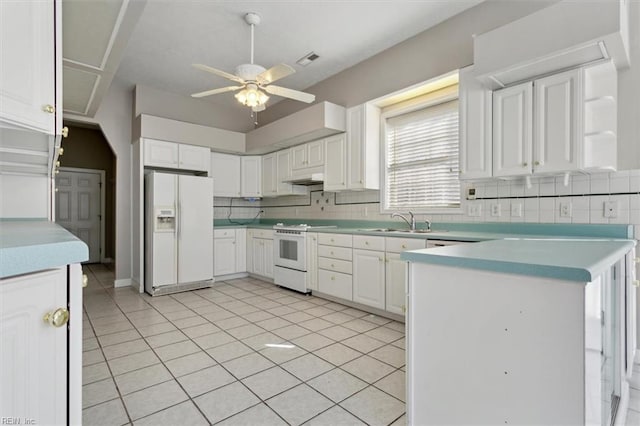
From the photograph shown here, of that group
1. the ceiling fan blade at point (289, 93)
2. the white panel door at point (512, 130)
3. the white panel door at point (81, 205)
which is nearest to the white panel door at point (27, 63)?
the ceiling fan blade at point (289, 93)

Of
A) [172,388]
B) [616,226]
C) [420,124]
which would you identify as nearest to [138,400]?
[172,388]

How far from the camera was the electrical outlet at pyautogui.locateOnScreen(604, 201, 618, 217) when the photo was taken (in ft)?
7.72

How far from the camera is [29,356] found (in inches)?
30.8

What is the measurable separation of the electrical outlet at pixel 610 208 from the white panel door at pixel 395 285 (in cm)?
159

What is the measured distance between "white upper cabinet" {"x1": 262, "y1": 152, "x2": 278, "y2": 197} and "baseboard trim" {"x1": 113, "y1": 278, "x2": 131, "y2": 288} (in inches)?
98.6

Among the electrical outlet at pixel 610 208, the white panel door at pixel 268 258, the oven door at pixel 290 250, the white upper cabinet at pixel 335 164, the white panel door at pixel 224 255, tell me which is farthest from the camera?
the white panel door at pixel 224 255

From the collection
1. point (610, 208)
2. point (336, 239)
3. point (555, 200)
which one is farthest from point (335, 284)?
point (610, 208)

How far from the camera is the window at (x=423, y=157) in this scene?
3459 millimetres

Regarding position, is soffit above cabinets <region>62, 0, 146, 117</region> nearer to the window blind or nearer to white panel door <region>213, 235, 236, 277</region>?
white panel door <region>213, 235, 236, 277</region>

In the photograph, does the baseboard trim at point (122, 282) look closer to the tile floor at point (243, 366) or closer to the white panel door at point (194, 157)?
the tile floor at point (243, 366)

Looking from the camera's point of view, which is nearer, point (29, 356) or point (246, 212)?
point (29, 356)

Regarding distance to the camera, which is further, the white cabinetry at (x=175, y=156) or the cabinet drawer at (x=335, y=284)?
the white cabinetry at (x=175, y=156)

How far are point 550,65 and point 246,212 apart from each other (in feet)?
16.4

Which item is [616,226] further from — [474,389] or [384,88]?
[384,88]
